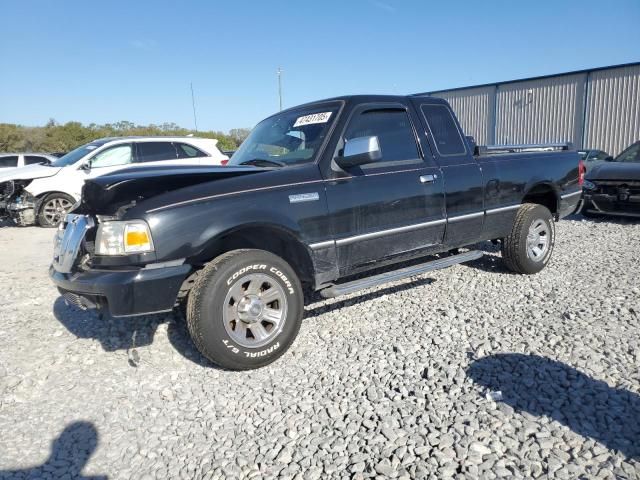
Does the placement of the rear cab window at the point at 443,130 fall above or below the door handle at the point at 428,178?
above

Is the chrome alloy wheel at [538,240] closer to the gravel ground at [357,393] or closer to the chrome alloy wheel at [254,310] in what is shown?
the gravel ground at [357,393]

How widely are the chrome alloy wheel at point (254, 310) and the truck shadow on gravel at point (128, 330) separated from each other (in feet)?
1.39

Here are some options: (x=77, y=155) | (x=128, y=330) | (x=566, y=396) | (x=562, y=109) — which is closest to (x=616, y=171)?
(x=566, y=396)

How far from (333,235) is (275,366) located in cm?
109

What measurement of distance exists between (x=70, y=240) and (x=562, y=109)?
23077mm

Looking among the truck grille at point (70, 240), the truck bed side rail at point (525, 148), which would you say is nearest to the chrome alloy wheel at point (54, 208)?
the truck grille at point (70, 240)

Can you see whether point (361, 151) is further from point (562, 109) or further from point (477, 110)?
point (477, 110)

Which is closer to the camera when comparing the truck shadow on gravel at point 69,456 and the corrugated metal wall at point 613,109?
the truck shadow on gravel at point 69,456

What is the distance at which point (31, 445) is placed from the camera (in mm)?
2588

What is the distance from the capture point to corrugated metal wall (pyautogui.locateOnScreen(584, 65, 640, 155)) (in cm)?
1894

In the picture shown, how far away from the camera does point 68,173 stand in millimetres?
10008

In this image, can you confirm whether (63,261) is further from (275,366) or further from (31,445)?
(275,366)

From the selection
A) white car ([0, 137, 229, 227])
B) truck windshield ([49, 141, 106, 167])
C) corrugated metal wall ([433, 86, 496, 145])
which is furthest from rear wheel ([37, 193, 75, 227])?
corrugated metal wall ([433, 86, 496, 145])

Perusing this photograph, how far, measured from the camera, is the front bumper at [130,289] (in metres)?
2.90
